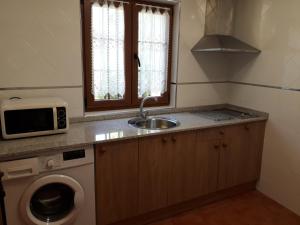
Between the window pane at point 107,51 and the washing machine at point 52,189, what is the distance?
0.81m

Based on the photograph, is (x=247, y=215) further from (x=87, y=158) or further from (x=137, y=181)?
(x=87, y=158)

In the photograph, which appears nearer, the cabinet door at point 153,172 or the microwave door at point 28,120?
the microwave door at point 28,120

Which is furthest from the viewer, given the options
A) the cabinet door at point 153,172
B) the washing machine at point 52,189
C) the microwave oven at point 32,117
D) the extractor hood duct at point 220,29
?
the extractor hood duct at point 220,29

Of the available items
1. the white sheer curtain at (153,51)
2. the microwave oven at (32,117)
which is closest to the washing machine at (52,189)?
→ the microwave oven at (32,117)

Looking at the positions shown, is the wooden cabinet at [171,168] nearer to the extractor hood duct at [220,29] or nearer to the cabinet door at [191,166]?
the cabinet door at [191,166]

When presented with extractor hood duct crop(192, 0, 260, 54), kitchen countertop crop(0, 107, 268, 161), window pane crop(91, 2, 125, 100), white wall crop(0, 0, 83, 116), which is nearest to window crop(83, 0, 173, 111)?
window pane crop(91, 2, 125, 100)

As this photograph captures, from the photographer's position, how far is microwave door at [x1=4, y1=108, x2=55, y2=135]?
66.7 inches

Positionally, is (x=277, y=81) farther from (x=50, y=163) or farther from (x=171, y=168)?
(x=50, y=163)

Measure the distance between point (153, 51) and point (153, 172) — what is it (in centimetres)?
124

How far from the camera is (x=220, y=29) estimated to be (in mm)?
2598

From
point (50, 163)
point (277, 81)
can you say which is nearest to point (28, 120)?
point (50, 163)

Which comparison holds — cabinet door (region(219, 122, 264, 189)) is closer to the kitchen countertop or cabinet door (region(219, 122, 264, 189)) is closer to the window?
the kitchen countertop

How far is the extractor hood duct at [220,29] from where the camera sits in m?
2.55

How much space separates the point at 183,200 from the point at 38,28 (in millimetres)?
1915
